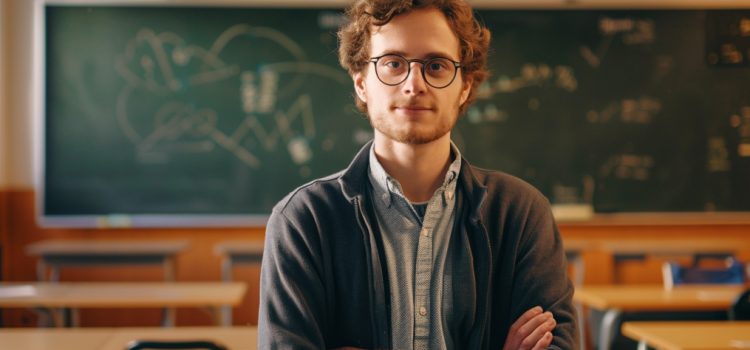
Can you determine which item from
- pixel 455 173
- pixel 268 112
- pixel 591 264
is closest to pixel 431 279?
pixel 455 173

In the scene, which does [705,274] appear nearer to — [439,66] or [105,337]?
[105,337]

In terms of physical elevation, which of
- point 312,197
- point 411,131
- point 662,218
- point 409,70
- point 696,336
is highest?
point 409,70

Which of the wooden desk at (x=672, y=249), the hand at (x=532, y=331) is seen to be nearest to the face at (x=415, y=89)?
the hand at (x=532, y=331)

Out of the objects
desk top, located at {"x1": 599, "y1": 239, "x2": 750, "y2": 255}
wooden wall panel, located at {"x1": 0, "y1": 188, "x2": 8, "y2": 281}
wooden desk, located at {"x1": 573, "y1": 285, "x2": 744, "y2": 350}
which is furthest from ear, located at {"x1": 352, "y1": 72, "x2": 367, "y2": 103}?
wooden wall panel, located at {"x1": 0, "y1": 188, "x2": 8, "y2": 281}

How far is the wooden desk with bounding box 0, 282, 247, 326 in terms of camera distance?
3537 millimetres

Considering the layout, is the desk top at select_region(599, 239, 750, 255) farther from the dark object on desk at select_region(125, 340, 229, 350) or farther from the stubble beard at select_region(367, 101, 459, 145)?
the stubble beard at select_region(367, 101, 459, 145)

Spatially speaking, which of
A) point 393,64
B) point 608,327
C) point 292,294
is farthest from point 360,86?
point 608,327

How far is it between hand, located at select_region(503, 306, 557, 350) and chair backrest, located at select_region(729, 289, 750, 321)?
2.14m

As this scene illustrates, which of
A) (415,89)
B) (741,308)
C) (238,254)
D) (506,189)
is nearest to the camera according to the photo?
(415,89)

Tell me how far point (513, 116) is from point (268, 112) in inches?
66.3

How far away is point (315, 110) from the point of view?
5.36 meters

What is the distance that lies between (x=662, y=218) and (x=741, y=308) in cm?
208

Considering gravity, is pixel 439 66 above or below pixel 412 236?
above

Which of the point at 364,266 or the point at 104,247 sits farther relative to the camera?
the point at 104,247
